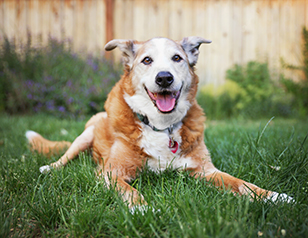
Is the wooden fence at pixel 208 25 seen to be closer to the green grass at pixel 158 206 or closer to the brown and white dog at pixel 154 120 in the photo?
the brown and white dog at pixel 154 120

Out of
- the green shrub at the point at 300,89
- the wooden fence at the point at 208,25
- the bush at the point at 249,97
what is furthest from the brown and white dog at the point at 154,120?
the green shrub at the point at 300,89

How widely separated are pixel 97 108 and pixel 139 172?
3.92 metres

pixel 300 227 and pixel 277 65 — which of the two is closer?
pixel 300 227

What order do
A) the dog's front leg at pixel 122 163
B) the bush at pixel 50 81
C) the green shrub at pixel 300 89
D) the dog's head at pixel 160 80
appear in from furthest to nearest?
the green shrub at pixel 300 89 → the bush at pixel 50 81 → the dog's head at pixel 160 80 → the dog's front leg at pixel 122 163

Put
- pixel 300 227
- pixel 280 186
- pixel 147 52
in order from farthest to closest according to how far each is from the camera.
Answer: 1. pixel 147 52
2. pixel 280 186
3. pixel 300 227

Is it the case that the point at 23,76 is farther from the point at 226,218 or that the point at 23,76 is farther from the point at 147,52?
the point at 226,218

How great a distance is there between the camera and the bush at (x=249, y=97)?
6.38 m


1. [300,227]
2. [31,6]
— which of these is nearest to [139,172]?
[300,227]

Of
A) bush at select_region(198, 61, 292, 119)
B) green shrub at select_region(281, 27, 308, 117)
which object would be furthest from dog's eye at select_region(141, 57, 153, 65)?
green shrub at select_region(281, 27, 308, 117)

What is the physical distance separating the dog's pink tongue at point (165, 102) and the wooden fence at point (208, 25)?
4768mm

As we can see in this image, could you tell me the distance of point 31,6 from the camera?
6434 millimetres

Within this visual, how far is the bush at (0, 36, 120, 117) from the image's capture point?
219 inches

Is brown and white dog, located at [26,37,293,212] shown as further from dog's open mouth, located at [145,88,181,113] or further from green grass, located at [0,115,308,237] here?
green grass, located at [0,115,308,237]

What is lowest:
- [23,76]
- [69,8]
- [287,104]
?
[287,104]
